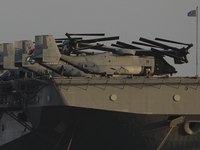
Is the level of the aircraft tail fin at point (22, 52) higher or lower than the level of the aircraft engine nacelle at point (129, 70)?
higher

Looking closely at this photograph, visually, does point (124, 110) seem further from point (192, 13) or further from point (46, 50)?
point (192, 13)

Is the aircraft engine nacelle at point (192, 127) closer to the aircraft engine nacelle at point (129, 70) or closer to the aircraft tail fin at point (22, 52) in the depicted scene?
the aircraft engine nacelle at point (129, 70)

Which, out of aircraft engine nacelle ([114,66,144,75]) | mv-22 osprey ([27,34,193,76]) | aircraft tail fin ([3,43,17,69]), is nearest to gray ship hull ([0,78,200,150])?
mv-22 osprey ([27,34,193,76])

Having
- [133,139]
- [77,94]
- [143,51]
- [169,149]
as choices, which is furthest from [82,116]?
[143,51]

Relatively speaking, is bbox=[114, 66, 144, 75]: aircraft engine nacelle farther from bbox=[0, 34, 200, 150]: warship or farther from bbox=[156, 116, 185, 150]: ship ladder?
bbox=[156, 116, 185, 150]: ship ladder

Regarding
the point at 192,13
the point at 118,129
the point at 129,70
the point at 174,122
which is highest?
the point at 192,13

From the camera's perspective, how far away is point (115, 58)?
29.9 metres

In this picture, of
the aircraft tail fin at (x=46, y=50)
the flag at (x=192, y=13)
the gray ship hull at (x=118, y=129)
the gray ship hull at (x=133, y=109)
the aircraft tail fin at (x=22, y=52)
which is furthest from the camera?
the aircraft tail fin at (x=22, y=52)

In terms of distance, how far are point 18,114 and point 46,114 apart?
21.7 ft

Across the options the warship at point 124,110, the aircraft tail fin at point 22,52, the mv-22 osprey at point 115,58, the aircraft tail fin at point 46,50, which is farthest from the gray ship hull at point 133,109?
the aircraft tail fin at point 22,52

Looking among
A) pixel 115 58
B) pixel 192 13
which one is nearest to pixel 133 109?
pixel 115 58

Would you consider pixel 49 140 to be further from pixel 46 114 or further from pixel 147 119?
pixel 147 119

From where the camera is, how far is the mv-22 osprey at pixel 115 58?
94.5 ft

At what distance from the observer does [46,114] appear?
85.5ft
